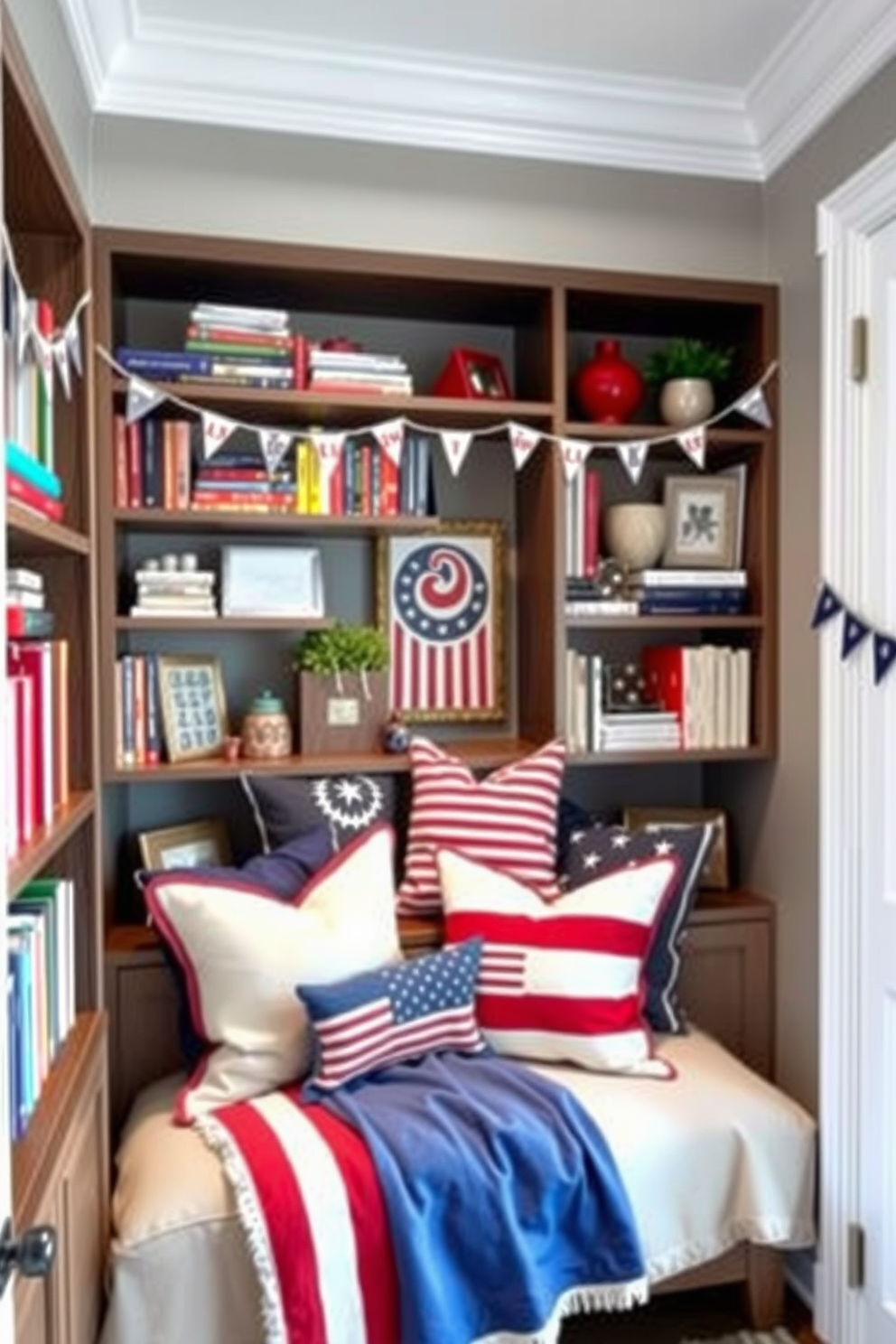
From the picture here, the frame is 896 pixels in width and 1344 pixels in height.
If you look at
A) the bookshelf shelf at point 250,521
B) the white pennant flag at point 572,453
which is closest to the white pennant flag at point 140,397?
the bookshelf shelf at point 250,521

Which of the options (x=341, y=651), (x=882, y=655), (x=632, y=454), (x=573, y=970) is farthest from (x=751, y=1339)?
(x=632, y=454)

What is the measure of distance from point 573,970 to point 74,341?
1581mm

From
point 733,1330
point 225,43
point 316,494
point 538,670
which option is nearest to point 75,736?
point 316,494

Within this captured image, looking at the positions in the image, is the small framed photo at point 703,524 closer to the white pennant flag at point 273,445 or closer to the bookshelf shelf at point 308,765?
the bookshelf shelf at point 308,765

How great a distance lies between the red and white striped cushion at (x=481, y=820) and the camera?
7.29ft

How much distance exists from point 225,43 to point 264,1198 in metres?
2.25

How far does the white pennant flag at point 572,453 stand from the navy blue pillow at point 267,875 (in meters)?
1.00

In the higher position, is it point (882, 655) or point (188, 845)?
point (882, 655)

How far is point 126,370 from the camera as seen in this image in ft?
6.89

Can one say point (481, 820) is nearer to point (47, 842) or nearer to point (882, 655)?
point (882, 655)

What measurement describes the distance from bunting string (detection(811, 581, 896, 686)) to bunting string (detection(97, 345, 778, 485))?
19.0 inches

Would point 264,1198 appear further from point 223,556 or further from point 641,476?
point 641,476

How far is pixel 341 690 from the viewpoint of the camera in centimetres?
233

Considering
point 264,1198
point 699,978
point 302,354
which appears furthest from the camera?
point 699,978
